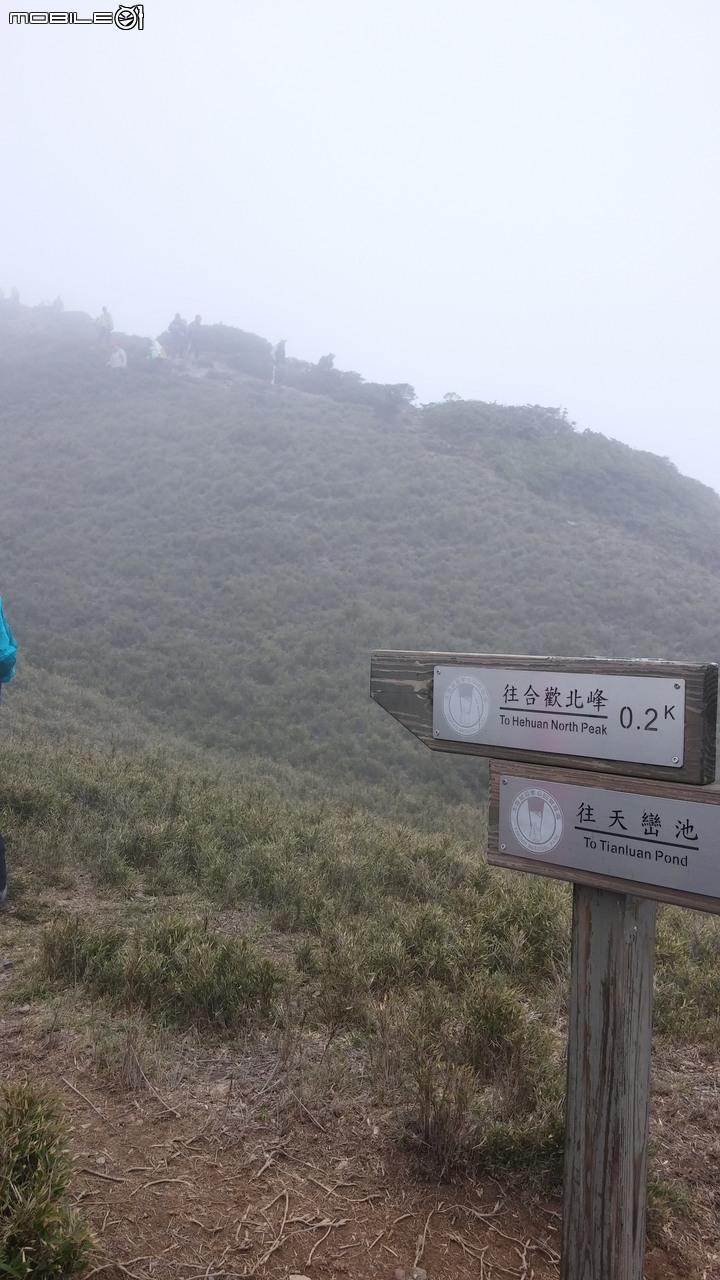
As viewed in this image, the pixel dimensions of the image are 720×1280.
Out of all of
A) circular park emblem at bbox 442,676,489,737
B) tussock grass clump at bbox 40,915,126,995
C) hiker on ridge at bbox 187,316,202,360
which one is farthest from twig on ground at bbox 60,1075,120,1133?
hiker on ridge at bbox 187,316,202,360

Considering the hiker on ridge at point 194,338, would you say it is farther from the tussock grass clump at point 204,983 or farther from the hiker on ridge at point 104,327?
the tussock grass clump at point 204,983

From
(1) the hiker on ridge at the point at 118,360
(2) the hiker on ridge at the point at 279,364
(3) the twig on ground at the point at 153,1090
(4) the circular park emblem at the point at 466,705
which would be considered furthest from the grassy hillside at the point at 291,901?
(2) the hiker on ridge at the point at 279,364

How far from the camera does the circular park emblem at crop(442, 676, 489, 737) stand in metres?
2.06

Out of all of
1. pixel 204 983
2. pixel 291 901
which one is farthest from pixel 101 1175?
pixel 291 901

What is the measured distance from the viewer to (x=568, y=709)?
1878 mm

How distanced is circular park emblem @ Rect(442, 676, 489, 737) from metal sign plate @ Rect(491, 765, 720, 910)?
0.17m

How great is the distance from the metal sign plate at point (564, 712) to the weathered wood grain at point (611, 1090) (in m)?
0.37

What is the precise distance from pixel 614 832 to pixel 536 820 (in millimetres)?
216

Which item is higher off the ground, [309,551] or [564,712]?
[309,551]

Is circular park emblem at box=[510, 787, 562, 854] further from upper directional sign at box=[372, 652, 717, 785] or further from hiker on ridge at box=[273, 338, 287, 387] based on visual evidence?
hiker on ridge at box=[273, 338, 287, 387]

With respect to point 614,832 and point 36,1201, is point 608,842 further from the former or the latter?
point 36,1201

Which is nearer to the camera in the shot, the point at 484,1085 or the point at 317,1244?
the point at 317,1244

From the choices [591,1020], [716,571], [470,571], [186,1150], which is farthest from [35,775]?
[716,571]

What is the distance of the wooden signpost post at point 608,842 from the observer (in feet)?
5.50
